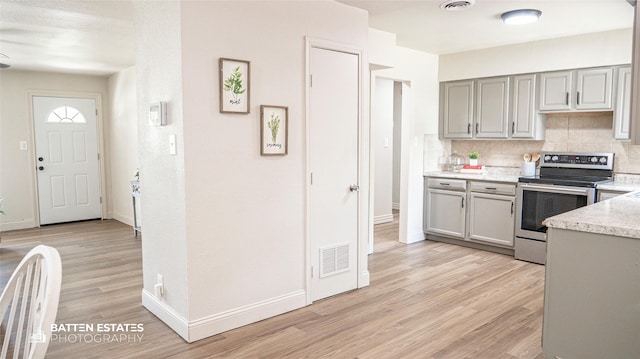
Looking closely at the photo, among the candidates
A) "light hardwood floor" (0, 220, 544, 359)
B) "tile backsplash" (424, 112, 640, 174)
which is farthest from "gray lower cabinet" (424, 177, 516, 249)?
"tile backsplash" (424, 112, 640, 174)

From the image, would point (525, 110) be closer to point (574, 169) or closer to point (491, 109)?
point (491, 109)

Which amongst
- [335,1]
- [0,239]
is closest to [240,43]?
[335,1]

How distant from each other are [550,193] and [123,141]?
5.98 metres

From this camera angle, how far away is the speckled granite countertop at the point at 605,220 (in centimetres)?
217

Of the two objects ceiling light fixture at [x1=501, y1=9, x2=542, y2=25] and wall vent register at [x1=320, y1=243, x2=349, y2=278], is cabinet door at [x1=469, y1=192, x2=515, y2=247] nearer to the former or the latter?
ceiling light fixture at [x1=501, y1=9, x2=542, y2=25]

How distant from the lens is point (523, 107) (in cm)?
500

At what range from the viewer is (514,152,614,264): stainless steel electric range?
4.42 meters

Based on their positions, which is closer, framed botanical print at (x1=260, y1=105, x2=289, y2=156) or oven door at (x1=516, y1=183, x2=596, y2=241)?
framed botanical print at (x1=260, y1=105, x2=289, y2=156)

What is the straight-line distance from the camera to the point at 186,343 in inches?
111

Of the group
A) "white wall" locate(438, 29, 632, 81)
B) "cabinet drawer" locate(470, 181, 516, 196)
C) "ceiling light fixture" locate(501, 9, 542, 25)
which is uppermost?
"ceiling light fixture" locate(501, 9, 542, 25)

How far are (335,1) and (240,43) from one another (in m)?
0.98

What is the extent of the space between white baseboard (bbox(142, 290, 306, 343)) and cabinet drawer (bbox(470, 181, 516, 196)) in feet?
8.85

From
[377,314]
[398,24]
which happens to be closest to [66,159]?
[398,24]

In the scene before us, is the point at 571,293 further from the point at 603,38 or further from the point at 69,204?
the point at 69,204
